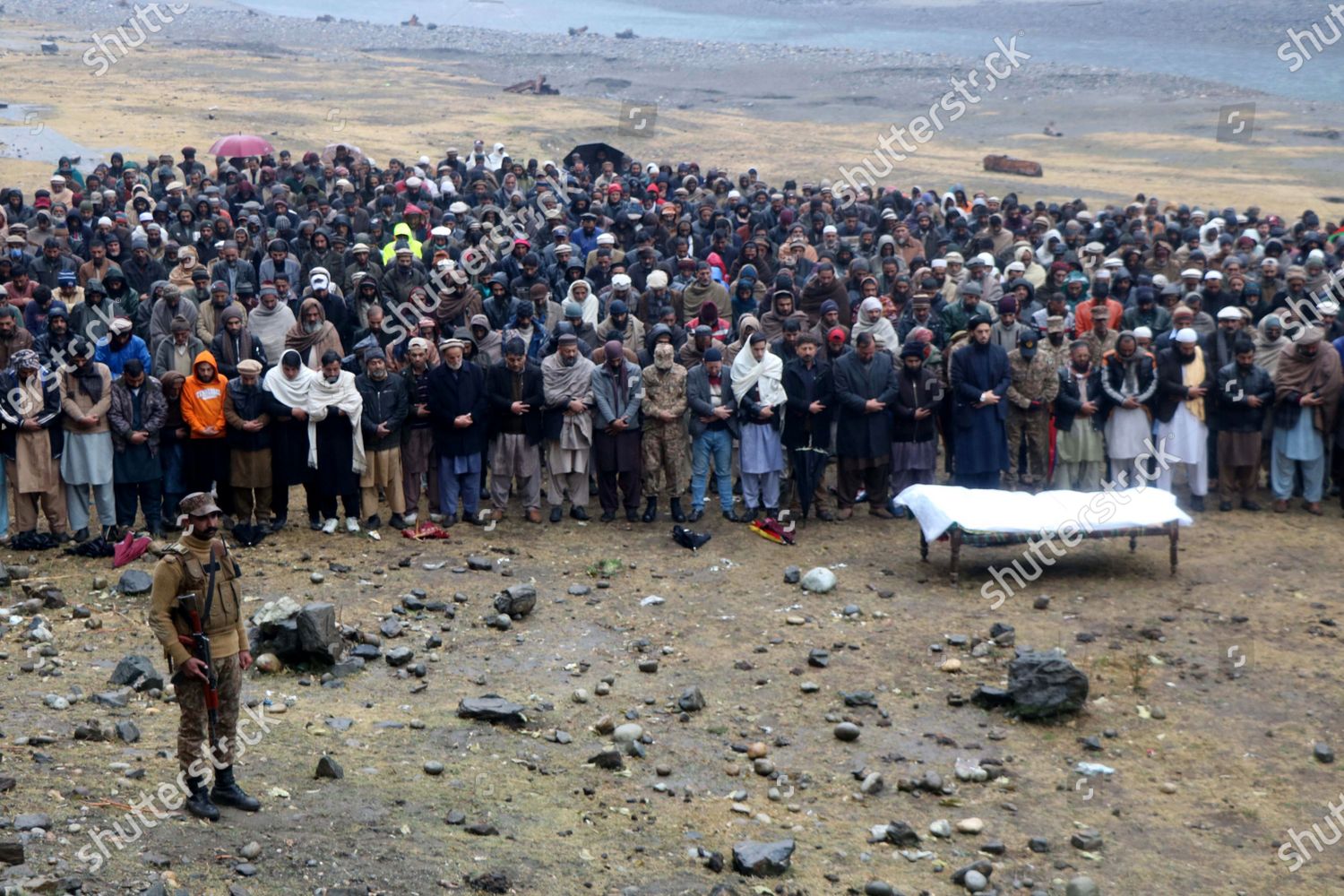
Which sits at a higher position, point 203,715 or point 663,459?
point 663,459

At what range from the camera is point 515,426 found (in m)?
11.8

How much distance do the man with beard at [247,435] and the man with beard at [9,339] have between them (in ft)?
6.20

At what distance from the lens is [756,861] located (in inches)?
258

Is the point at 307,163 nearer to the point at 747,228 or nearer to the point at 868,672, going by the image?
the point at 747,228

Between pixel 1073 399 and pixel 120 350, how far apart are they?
755 centimetres

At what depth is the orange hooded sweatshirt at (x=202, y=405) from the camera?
11008 mm

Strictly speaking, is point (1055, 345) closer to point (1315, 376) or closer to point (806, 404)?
point (1315, 376)

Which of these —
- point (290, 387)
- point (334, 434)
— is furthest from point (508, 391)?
point (290, 387)

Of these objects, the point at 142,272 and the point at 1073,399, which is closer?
the point at 1073,399
